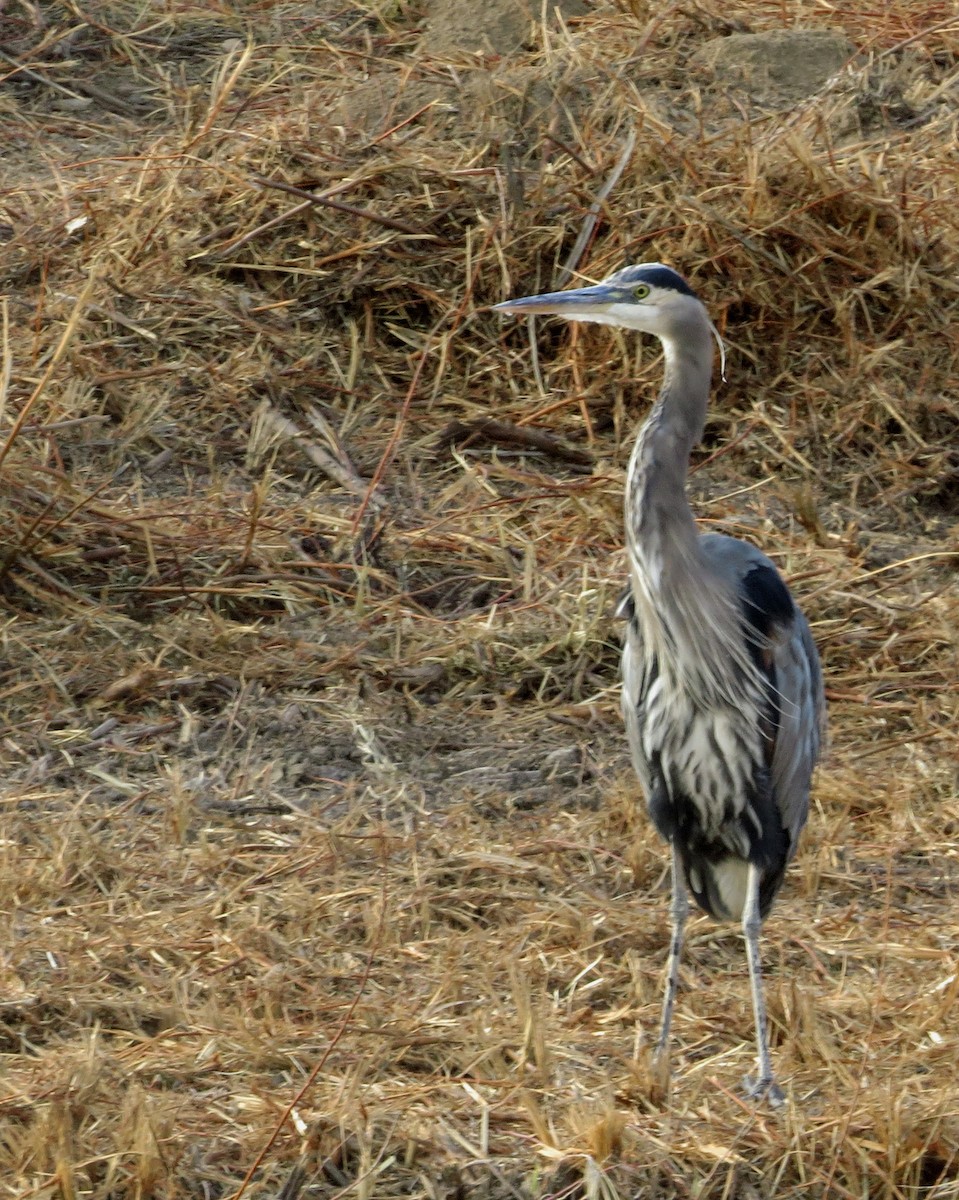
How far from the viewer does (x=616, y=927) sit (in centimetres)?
417

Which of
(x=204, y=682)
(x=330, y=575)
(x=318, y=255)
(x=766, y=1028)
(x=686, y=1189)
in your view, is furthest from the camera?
(x=318, y=255)

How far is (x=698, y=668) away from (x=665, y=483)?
366mm

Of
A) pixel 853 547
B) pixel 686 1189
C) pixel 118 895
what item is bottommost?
pixel 853 547

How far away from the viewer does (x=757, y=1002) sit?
11.8ft

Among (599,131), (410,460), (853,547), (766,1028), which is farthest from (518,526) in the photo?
(766,1028)

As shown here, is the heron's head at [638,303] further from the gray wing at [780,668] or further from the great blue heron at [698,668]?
the gray wing at [780,668]

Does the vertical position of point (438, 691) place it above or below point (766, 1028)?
below

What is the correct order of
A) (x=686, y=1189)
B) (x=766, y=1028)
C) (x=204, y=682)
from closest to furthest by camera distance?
(x=686, y=1189) < (x=766, y=1028) < (x=204, y=682)

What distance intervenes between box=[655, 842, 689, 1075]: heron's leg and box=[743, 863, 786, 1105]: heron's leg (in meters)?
0.12

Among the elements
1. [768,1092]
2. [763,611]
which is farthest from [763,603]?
[768,1092]

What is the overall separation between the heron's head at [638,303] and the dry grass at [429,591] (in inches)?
47.1

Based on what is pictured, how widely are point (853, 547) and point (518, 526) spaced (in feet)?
3.13

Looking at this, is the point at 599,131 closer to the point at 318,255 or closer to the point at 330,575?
the point at 318,255

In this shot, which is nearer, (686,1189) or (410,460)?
(686,1189)
